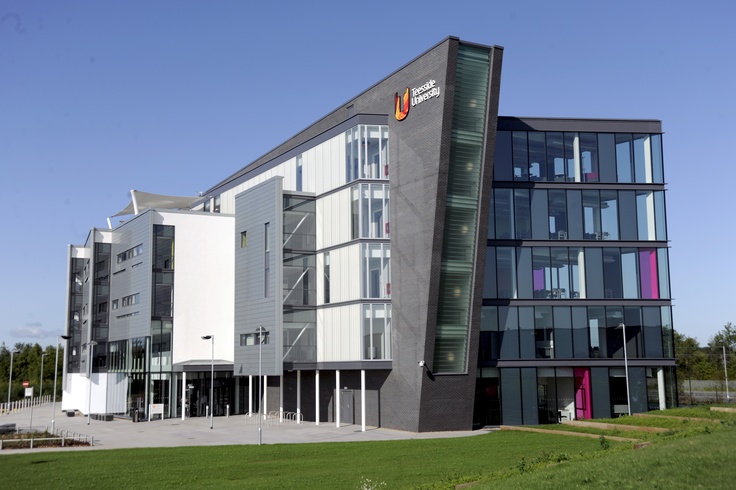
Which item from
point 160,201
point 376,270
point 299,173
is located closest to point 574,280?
point 376,270

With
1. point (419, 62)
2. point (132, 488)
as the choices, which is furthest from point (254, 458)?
point (419, 62)

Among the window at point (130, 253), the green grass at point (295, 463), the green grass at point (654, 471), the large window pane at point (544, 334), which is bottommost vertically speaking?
the green grass at point (295, 463)

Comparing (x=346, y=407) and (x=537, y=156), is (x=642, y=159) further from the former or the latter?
(x=346, y=407)

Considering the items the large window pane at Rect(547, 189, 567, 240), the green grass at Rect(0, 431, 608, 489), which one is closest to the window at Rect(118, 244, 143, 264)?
the green grass at Rect(0, 431, 608, 489)

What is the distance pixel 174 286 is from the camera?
6150 centimetres

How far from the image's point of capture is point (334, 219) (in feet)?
170

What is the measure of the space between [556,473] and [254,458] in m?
18.6

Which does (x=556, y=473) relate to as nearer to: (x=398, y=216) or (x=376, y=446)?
(x=376, y=446)

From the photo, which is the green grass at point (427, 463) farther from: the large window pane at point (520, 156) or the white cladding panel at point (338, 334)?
the large window pane at point (520, 156)

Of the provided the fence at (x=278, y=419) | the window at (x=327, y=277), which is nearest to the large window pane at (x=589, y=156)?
the window at (x=327, y=277)

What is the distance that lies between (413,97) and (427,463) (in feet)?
77.2

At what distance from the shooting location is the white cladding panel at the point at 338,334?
48.6 meters

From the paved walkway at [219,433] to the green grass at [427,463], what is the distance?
3590mm

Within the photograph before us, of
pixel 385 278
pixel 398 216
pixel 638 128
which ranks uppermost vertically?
pixel 638 128
